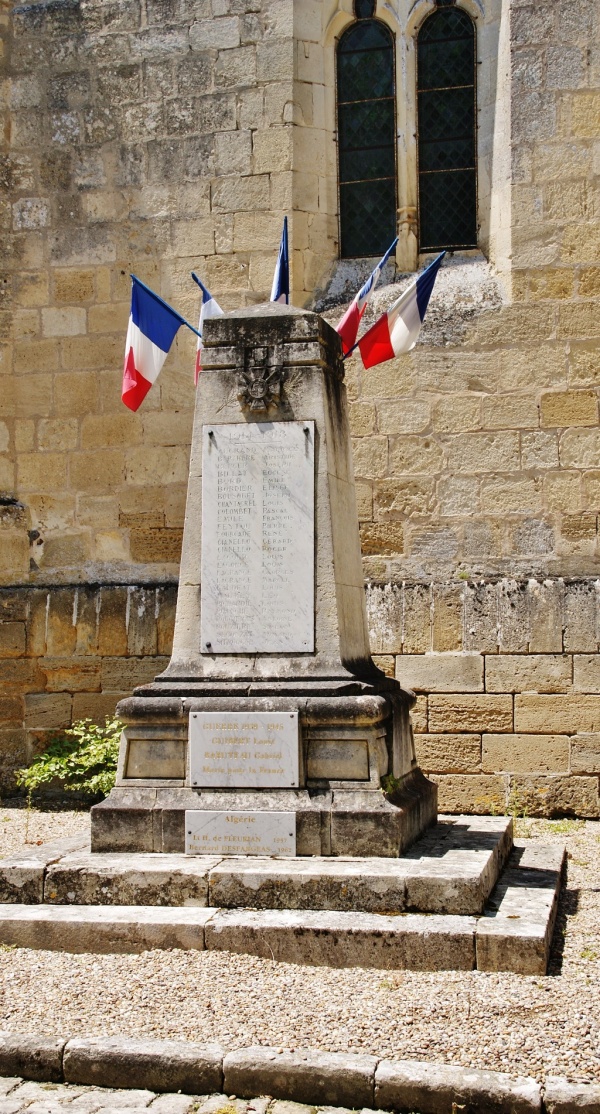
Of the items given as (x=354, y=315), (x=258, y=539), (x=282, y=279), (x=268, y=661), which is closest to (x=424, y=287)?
(x=354, y=315)

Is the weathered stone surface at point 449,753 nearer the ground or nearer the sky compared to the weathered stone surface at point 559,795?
nearer the sky

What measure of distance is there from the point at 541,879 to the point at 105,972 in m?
2.03

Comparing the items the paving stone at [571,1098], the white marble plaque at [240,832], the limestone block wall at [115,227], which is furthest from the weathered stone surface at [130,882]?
the limestone block wall at [115,227]

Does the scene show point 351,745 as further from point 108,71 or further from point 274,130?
point 108,71

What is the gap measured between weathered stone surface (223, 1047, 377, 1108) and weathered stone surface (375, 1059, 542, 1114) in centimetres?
5

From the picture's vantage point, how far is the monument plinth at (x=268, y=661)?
5.07 metres

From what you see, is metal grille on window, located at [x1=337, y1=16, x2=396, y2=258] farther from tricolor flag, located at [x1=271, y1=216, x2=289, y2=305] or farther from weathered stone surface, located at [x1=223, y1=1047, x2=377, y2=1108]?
weathered stone surface, located at [x1=223, y1=1047, x2=377, y2=1108]

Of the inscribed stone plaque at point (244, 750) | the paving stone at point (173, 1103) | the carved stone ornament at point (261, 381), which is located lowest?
the paving stone at point (173, 1103)

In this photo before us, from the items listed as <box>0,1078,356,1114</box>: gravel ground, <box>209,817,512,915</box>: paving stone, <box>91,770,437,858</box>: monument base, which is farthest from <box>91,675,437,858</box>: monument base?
<box>0,1078,356,1114</box>: gravel ground

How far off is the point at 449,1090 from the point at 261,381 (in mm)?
3188

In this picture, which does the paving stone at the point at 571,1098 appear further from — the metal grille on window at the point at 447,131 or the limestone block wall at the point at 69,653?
the metal grille on window at the point at 447,131

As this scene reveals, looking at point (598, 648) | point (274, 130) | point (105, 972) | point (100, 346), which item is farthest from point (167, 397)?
point (105, 972)

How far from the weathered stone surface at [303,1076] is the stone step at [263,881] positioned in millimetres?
1095

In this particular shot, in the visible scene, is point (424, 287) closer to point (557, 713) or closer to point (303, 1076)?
point (557, 713)
